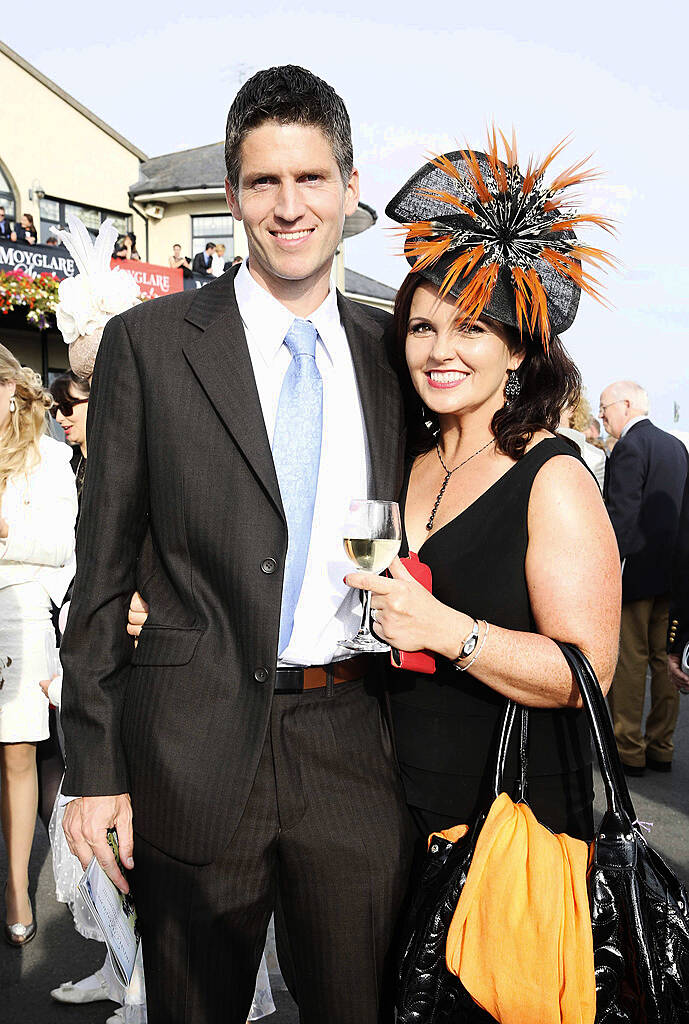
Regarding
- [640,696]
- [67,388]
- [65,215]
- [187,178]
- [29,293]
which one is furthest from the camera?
[187,178]

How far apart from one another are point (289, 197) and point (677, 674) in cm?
243

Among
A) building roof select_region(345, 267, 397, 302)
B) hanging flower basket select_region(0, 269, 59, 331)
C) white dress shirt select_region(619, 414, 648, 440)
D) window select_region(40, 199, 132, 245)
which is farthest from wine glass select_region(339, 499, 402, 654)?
building roof select_region(345, 267, 397, 302)

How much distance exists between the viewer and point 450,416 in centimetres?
224

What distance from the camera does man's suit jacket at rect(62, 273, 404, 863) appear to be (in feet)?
6.06

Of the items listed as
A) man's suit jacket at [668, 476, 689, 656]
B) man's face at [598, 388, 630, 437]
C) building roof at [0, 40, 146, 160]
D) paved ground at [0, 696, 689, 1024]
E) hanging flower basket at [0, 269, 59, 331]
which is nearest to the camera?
paved ground at [0, 696, 689, 1024]

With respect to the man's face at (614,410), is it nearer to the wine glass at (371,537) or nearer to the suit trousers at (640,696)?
the suit trousers at (640,696)

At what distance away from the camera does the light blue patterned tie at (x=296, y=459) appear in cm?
191

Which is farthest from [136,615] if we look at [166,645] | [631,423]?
[631,423]

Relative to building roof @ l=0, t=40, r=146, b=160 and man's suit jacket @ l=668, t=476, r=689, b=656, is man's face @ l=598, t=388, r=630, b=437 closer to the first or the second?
man's suit jacket @ l=668, t=476, r=689, b=656

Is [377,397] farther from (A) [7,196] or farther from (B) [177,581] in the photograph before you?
(A) [7,196]

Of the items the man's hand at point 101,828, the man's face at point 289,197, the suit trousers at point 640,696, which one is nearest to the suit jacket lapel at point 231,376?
the man's face at point 289,197

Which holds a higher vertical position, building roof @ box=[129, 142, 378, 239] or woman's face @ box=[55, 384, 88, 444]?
building roof @ box=[129, 142, 378, 239]

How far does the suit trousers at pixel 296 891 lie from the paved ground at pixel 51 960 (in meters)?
1.39

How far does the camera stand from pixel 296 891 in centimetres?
192
